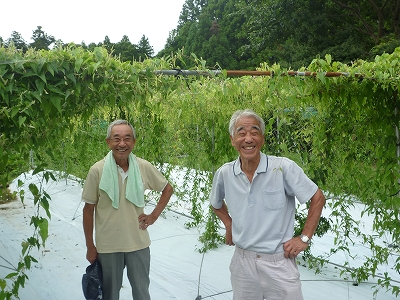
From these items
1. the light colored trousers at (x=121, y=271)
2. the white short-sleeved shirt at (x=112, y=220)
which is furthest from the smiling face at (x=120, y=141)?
the light colored trousers at (x=121, y=271)

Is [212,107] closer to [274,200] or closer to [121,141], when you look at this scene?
[121,141]

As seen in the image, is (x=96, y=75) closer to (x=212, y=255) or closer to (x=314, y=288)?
(x=314, y=288)

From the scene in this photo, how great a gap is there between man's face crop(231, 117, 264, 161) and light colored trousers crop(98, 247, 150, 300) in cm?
85

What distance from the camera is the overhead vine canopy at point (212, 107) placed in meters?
1.55

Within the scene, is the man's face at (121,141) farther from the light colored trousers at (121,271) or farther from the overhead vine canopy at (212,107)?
the light colored trousers at (121,271)

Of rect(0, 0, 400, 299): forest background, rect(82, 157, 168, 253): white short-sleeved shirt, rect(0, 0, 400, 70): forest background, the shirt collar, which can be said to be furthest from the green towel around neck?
rect(0, 0, 400, 70): forest background

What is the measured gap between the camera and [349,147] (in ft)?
9.69

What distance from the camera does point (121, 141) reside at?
7.38ft

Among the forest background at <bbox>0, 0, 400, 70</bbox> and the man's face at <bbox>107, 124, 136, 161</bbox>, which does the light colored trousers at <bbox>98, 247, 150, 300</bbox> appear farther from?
the forest background at <bbox>0, 0, 400, 70</bbox>

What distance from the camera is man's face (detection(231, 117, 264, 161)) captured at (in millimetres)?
1878

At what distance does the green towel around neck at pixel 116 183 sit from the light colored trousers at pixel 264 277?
2.16ft

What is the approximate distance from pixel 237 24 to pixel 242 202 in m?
24.4

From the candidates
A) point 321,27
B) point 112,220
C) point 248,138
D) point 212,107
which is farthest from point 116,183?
point 321,27

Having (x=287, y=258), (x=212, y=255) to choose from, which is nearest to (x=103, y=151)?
(x=212, y=255)
